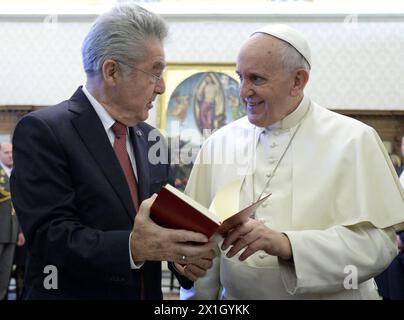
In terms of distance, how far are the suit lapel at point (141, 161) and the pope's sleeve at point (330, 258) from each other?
60 centimetres

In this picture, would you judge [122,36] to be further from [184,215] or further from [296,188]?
[296,188]

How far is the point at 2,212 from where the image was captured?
592cm

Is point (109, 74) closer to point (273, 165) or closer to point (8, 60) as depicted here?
point (273, 165)

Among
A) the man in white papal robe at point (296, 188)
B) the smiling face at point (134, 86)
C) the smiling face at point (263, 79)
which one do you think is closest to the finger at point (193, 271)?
the man in white papal robe at point (296, 188)

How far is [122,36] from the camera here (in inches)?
80.3

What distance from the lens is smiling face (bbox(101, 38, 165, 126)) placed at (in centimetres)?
210

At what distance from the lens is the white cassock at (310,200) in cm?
208

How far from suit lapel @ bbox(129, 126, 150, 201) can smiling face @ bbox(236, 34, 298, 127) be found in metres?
0.50

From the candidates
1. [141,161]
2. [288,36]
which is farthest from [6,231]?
[288,36]

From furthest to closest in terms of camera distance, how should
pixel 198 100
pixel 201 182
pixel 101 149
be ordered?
pixel 198 100 → pixel 201 182 → pixel 101 149

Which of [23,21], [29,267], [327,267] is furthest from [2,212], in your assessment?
[327,267]

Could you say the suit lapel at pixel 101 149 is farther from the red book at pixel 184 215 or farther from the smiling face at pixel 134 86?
→ the red book at pixel 184 215

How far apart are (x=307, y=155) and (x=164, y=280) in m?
5.44

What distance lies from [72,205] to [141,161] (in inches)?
16.4
